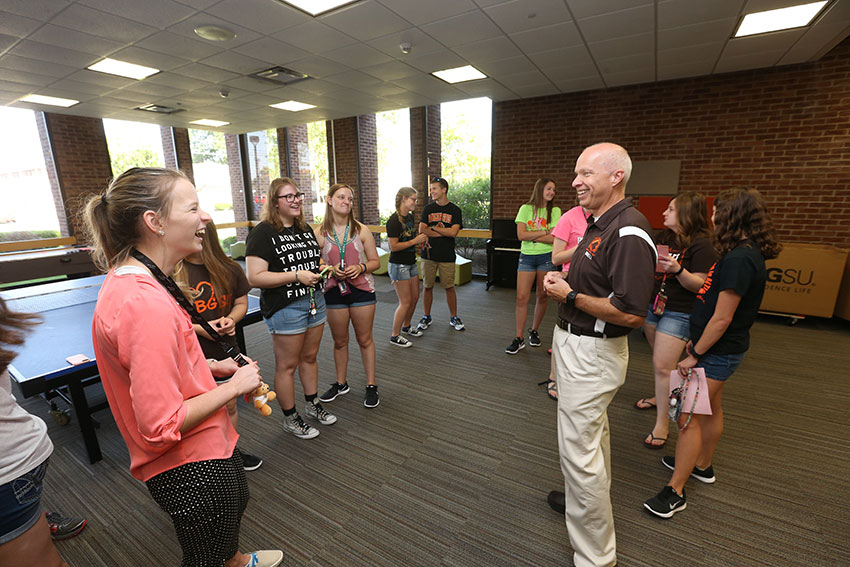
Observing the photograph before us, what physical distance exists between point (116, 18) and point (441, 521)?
14.7 feet

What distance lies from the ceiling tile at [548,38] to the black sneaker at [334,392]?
3618 millimetres

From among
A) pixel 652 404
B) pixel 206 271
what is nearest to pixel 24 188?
pixel 206 271

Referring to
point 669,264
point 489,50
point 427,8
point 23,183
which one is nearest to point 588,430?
point 669,264

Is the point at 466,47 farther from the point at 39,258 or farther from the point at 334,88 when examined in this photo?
the point at 39,258

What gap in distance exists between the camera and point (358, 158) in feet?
26.4

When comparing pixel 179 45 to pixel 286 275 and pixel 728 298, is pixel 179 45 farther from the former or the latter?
pixel 728 298

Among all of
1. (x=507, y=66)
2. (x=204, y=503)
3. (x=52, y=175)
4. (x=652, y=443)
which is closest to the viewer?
(x=204, y=503)

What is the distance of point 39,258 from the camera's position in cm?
554

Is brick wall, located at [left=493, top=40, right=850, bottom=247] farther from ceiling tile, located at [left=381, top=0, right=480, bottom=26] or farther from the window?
the window

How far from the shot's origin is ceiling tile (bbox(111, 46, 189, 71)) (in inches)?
156

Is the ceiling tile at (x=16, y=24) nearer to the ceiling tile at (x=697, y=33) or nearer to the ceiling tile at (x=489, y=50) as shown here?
the ceiling tile at (x=489, y=50)

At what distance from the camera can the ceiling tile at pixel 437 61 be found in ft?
14.0

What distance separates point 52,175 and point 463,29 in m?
7.89

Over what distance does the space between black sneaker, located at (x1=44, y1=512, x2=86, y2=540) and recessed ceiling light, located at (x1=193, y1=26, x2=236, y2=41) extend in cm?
376
